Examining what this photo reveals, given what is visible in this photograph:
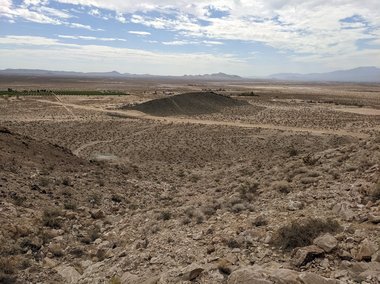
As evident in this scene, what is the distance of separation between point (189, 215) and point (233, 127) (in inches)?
1126

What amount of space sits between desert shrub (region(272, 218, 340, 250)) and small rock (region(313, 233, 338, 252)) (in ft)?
0.75

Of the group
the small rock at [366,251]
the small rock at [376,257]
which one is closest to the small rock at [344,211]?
the small rock at [366,251]

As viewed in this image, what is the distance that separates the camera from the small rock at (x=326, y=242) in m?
7.78

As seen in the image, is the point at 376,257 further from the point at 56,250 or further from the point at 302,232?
the point at 56,250

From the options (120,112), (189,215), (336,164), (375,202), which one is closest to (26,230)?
(189,215)

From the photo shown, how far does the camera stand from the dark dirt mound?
54.3 m

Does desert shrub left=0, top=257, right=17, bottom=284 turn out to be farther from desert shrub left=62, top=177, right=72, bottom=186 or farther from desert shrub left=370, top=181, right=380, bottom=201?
desert shrub left=370, top=181, right=380, bottom=201

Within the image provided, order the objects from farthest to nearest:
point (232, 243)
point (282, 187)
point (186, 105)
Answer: point (186, 105), point (282, 187), point (232, 243)

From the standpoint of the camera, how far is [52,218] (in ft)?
41.1

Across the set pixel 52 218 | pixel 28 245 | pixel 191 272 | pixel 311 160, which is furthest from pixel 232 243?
pixel 311 160

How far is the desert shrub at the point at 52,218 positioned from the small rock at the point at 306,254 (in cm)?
777

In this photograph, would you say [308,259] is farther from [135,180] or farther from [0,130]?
[0,130]

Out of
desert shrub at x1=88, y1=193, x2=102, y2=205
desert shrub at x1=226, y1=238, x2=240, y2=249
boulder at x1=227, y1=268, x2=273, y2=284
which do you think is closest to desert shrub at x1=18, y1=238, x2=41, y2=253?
desert shrub at x1=88, y1=193, x2=102, y2=205

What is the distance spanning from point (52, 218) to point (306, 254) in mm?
8259
